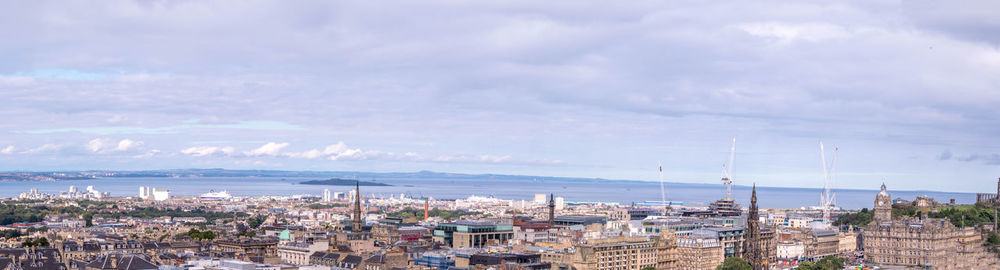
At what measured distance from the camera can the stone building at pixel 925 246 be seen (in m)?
152

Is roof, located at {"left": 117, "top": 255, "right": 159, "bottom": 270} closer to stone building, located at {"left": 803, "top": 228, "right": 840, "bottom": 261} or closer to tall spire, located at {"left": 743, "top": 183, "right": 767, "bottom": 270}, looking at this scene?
tall spire, located at {"left": 743, "top": 183, "right": 767, "bottom": 270}

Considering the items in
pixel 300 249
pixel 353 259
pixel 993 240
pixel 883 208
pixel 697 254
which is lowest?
pixel 353 259

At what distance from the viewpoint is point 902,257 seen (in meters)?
154

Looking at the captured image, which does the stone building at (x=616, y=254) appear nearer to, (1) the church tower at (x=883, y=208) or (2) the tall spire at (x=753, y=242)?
(2) the tall spire at (x=753, y=242)

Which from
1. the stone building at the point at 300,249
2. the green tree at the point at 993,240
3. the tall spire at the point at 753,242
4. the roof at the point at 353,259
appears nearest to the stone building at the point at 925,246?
the green tree at the point at 993,240

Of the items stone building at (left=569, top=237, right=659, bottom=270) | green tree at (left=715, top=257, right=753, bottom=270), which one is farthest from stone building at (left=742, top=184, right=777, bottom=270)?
stone building at (left=569, top=237, right=659, bottom=270)

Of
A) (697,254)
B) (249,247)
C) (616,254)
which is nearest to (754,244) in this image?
(697,254)

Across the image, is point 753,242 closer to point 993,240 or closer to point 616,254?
point 616,254

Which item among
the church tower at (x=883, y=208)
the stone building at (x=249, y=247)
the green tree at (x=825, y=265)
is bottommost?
the green tree at (x=825, y=265)

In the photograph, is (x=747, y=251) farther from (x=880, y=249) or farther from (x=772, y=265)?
(x=880, y=249)

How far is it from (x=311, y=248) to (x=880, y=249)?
289ft

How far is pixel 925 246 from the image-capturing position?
5984 inches

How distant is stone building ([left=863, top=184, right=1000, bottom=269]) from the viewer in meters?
152

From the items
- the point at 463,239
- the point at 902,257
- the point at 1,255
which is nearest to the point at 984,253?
the point at 902,257
